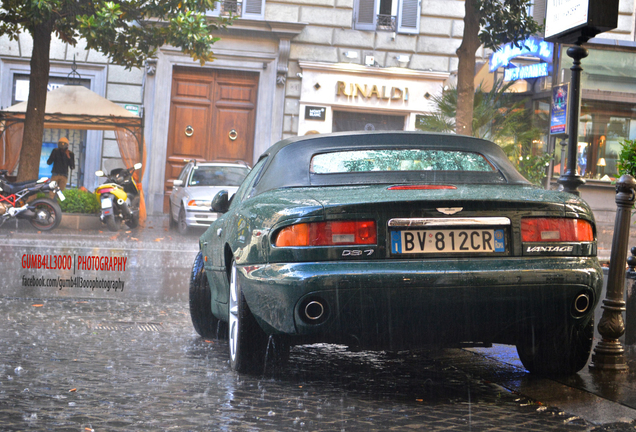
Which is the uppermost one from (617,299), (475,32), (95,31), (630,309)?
(475,32)

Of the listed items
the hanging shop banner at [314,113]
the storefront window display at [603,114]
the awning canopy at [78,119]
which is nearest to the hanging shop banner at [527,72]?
the storefront window display at [603,114]

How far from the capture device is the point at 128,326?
6582 millimetres

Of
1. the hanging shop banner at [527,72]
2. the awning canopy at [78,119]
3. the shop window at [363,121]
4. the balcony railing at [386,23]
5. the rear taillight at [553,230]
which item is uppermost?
the balcony railing at [386,23]

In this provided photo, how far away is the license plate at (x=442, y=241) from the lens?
13.6 ft

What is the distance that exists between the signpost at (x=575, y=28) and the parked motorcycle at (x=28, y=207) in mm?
11888

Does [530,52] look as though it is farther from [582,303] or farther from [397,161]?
[582,303]

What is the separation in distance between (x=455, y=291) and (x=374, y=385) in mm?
854

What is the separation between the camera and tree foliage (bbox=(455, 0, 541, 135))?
16.0 meters

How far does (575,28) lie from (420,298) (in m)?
2.93

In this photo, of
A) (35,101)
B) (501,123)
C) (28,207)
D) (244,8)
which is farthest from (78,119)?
(501,123)

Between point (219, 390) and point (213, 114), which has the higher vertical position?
point (213, 114)

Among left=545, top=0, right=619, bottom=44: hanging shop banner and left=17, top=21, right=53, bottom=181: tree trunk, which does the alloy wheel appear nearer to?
left=545, top=0, right=619, bottom=44: hanging shop banner

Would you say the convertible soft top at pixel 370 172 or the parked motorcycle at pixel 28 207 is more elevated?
the convertible soft top at pixel 370 172

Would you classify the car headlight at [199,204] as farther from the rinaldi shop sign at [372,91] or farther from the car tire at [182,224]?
the rinaldi shop sign at [372,91]
